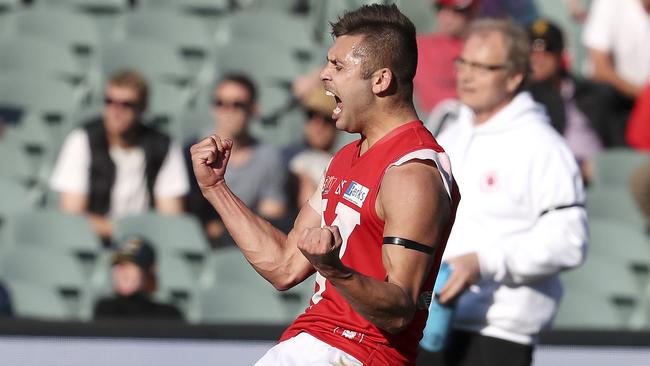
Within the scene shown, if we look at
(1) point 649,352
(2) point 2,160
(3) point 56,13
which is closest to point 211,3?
(3) point 56,13

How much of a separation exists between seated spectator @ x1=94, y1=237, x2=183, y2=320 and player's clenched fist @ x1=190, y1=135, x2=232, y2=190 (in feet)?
9.42

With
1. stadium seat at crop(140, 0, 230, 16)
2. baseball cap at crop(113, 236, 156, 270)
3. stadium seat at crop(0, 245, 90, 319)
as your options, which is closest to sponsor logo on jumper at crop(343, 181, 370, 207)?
baseball cap at crop(113, 236, 156, 270)

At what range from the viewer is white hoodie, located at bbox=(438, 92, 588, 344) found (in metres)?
4.16

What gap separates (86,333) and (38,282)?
1.55m

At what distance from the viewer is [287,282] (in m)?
3.48

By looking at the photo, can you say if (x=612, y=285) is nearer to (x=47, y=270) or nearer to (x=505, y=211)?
(x=505, y=211)

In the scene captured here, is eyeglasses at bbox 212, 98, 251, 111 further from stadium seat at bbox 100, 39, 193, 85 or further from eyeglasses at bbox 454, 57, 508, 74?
eyeglasses at bbox 454, 57, 508, 74

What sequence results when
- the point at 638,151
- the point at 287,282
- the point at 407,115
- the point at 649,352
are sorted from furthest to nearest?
the point at 638,151 < the point at 649,352 < the point at 287,282 < the point at 407,115

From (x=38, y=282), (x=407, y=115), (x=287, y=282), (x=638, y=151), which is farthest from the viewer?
(x=638, y=151)

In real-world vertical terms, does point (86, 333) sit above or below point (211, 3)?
below

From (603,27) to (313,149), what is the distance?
7.86 feet

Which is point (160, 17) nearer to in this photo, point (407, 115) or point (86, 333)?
point (86, 333)

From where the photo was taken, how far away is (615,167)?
290 inches

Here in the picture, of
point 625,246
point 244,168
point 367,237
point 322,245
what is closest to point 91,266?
point 244,168
